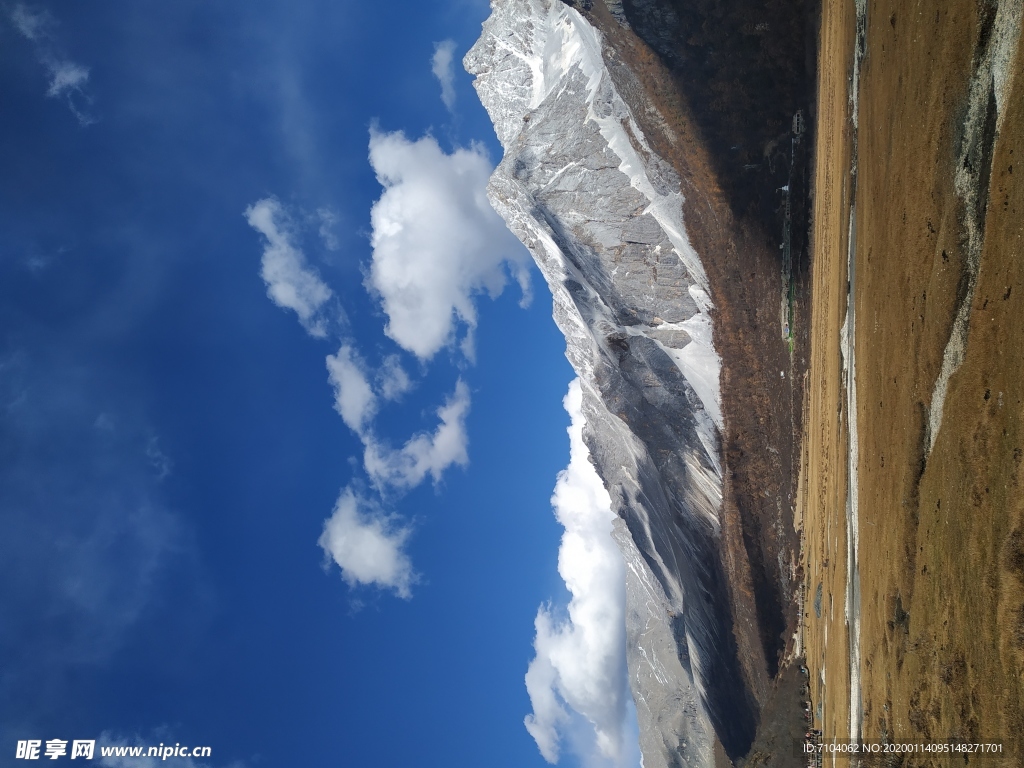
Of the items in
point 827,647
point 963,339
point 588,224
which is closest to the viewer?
point 963,339

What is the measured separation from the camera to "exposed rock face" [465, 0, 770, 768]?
37.5 meters

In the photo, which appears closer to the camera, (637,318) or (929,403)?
(929,403)

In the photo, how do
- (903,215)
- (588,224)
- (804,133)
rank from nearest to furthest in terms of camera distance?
1. (903,215)
2. (804,133)
3. (588,224)

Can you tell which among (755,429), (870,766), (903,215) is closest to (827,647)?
(870,766)

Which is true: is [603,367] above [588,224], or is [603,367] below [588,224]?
below

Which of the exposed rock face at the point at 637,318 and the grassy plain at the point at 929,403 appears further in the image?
the exposed rock face at the point at 637,318

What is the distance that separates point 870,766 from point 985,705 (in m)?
8.05

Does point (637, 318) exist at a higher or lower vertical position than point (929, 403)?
higher

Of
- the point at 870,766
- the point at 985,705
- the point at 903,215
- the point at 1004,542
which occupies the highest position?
the point at 903,215

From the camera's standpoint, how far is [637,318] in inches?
1564

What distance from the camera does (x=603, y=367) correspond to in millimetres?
42375

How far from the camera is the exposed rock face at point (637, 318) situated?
3747 centimetres

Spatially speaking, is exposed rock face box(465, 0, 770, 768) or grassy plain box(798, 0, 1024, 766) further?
exposed rock face box(465, 0, 770, 768)

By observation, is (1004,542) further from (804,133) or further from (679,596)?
(679,596)
